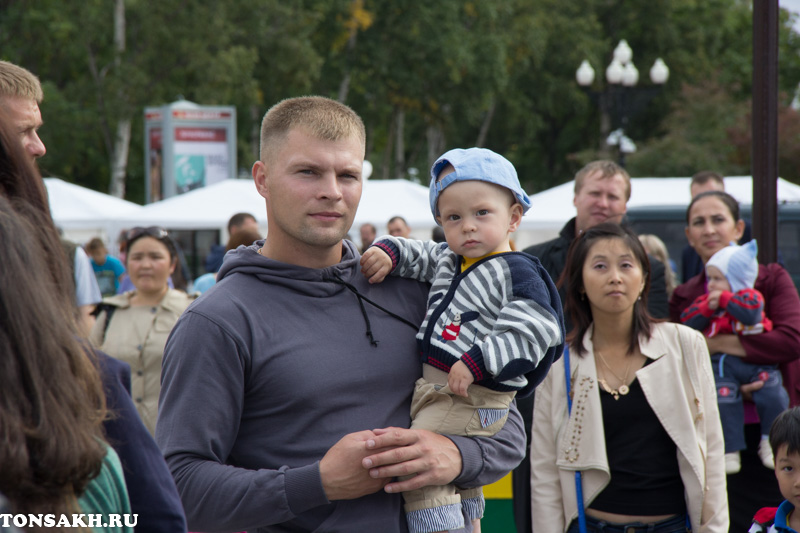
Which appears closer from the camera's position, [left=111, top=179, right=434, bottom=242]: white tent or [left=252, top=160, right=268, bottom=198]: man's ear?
[left=252, top=160, right=268, bottom=198]: man's ear

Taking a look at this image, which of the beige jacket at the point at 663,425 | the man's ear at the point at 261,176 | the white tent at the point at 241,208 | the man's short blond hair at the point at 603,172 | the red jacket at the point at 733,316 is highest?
the white tent at the point at 241,208

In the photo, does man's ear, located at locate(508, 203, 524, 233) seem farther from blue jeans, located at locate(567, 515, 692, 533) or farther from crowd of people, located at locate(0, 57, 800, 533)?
blue jeans, located at locate(567, 515, 692, 533)

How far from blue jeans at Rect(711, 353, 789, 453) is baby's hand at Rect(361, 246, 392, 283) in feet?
8.63

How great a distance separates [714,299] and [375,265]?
276 cm

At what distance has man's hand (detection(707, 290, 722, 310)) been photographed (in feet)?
15.4

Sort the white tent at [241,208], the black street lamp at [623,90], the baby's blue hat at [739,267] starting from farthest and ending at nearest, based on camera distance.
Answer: the black street lamp at [623,90]
the white tent at [241,208]
the baby's blue hat at [739,267]

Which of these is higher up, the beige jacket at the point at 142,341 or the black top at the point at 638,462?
the beige jacket at the point at 142,341

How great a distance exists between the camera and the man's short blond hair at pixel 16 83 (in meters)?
2.56

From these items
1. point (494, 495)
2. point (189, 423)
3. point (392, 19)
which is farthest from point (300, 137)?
point (392, 19)

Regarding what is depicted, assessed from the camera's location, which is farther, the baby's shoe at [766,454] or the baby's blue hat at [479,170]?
the baby's shoe at [766,454]

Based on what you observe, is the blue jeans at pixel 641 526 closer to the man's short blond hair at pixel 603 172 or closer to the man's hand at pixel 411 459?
the man's hand at pixel 411 459

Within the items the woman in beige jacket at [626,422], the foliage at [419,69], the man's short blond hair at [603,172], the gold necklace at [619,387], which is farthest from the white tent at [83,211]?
the gold necklace at [619,387]

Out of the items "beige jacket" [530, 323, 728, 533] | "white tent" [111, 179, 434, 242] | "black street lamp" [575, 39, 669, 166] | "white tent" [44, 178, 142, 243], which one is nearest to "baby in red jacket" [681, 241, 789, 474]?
"beige jacket" [530, 323, 728, 533]

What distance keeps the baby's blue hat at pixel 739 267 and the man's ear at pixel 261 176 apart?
9.65ft
